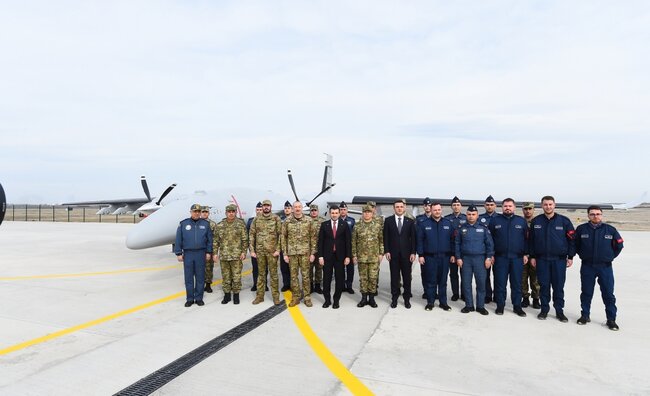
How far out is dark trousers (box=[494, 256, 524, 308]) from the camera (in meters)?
5.99

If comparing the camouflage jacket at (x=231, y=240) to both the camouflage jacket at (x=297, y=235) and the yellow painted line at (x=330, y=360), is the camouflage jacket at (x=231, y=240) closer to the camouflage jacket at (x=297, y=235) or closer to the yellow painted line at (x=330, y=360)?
the camouflage jacket at (x=297, y=235)

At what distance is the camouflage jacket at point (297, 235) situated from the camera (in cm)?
631

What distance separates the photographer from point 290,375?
3764 mm

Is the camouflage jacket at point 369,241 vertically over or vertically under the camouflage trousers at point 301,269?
over

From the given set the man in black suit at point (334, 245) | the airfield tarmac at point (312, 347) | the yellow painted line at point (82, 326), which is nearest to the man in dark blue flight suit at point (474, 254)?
the airfield tarmac at point (312, 347)

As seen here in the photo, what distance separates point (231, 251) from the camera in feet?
21.6

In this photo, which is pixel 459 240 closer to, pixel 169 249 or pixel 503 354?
pixel 503 354

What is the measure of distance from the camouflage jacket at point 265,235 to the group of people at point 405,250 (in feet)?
0.06

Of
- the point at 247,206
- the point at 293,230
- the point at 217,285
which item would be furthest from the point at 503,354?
the point at 247,206

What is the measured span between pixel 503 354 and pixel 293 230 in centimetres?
A: 362

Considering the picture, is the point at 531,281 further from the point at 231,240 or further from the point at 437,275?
the point at 231,240

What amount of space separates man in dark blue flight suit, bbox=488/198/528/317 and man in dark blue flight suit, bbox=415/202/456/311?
77cm

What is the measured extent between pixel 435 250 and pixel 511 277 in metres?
1.31

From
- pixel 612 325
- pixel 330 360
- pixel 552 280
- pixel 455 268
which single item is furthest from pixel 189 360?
pixel 612 325
